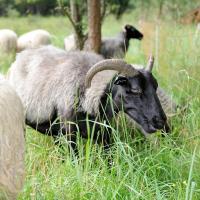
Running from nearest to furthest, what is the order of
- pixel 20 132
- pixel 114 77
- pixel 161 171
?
pixel 20 132
pixel 161 171
pixel 114 77

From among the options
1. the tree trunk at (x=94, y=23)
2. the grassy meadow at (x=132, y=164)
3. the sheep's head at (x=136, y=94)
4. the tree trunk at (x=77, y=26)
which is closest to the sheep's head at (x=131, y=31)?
the tree trunk at (x=77, y=26)

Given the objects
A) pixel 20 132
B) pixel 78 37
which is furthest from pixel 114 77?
pixel 78 37

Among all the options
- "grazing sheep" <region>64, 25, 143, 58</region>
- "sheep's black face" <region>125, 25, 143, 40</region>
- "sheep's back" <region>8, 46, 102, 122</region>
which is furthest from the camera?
"sheep's black face" <region>125, 25, 143, 40</region>

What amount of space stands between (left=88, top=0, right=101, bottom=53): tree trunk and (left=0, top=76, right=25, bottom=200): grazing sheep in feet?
14.2

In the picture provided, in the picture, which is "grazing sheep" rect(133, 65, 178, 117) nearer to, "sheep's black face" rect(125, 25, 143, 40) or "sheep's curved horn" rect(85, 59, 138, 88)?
"sheep's curved horn" rect(85, 59, 138, 88)

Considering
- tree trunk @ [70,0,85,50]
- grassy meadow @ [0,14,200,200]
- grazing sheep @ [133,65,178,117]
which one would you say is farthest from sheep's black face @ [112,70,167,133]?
tree trunk @ [70,0,85,50]

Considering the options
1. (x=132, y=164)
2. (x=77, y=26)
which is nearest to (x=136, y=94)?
(x=132, y=164)

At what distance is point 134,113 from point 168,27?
3296 mm

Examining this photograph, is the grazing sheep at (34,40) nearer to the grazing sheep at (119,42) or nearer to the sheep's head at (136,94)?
the grazing sheep at (119,42)

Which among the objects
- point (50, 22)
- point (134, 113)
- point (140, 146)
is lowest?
point (50, 22)

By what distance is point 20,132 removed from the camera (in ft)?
11.0

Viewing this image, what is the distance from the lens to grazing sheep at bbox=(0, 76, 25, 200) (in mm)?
3039

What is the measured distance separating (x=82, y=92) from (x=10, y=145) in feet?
7.41

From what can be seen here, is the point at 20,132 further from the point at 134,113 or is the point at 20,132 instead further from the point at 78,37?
the point at 78,37
